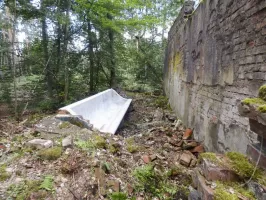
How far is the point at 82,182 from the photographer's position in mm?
2023

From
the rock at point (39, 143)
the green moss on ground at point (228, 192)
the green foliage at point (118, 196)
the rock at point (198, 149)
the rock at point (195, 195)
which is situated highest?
the green moss on ground at point (228, 192)

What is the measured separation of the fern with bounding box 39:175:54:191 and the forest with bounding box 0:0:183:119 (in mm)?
4254

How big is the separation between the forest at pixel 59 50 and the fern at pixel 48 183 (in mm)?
4254

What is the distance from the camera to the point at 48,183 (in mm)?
1917

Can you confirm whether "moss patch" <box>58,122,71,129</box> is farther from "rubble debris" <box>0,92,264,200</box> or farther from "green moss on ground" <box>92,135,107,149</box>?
"green moss on ground" <box>92,135,107,149</box>

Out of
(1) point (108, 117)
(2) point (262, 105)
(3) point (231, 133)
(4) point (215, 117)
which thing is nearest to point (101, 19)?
(1) point (108, 117)

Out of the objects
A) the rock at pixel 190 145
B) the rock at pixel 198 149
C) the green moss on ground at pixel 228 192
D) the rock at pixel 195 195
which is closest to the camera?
the green moss on ground at pixel 228 192

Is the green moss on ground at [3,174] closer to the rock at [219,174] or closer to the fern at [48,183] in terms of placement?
the fern at [48,183]

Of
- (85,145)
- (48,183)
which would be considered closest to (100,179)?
(48,183)

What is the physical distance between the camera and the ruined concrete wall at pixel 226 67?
212 cm

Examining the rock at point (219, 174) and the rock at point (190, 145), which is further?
the rock at point (190, 145)

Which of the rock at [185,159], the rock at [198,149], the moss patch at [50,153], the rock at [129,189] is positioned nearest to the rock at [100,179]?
the rock at [129,189]

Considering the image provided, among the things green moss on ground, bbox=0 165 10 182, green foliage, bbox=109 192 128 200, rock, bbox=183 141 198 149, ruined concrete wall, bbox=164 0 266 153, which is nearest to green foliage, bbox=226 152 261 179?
ruined concrete wall, bbox=164 0 266 153

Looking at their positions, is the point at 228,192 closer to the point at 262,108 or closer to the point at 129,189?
the point at 262,108
